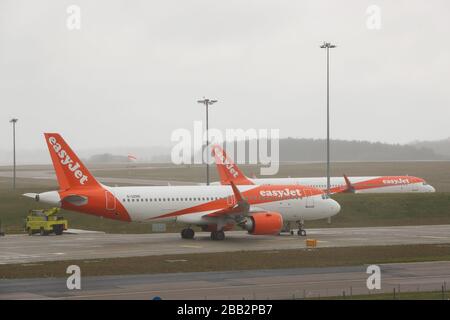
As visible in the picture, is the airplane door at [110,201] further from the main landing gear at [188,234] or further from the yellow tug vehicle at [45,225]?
the yellow tug vehicle at [45,225]

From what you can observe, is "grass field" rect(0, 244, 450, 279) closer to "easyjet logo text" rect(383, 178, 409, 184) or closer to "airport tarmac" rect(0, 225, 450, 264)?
"airport tarmac" rect(0, 225, 450, 264)

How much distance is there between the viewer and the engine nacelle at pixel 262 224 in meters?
53.8

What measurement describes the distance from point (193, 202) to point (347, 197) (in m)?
26.0

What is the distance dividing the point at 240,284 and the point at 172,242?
21.4m

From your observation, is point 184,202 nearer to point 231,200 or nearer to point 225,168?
point 231,200

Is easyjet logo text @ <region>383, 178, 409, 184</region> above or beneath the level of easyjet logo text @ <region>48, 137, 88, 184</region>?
beneath

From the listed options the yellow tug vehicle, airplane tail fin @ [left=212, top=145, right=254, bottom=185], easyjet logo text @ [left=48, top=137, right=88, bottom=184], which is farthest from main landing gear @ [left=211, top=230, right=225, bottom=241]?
airplane tail fin @ [left=212, top=145, right=254, bottom=185]

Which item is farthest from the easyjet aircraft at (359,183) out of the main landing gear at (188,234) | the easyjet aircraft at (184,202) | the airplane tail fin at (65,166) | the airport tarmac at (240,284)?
the airport tarmac at (240,284)

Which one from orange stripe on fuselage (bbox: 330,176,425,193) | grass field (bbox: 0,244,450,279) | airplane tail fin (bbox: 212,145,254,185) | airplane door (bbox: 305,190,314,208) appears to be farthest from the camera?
orange stripe on fuselage (bbox: 330,176,425,193)

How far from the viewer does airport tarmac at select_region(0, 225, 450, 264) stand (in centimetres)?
4775

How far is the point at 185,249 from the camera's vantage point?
1957 inches

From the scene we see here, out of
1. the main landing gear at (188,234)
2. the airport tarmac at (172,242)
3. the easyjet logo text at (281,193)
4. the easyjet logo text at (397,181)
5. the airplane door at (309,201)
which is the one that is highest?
the easyjet logo text at (397,181)
